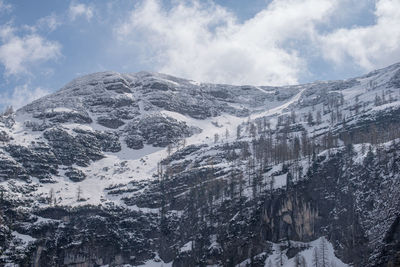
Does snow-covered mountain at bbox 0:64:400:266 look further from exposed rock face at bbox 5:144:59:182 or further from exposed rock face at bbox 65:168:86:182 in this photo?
exposed rock face at bbox 65:168:86:182

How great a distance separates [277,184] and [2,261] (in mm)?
84834

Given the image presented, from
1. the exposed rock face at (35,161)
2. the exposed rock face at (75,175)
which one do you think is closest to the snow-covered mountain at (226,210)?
the exposed rock face at (35,161)

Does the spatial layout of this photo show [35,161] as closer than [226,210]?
No

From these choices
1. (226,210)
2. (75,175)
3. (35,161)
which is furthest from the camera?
(75,175)

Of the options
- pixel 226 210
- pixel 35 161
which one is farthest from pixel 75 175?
pixel 226 210

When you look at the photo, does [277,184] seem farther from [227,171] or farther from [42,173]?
[42,173]

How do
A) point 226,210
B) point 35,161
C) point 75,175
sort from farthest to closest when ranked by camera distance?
point 75,175
point 35,161
point 226,210

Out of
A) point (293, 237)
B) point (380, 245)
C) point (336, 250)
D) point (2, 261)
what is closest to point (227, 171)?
point (293, 237)

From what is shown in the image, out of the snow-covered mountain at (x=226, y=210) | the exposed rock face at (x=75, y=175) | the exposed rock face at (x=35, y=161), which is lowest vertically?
the snow-covered mountain at (x=226, y=210)

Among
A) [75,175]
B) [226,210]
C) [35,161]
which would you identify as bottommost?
[226,210]

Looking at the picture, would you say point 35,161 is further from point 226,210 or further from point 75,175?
point 226,210

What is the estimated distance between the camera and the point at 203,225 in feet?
501

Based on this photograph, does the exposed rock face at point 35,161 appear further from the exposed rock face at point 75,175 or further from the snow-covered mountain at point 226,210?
the exposed rock face at point 75,175

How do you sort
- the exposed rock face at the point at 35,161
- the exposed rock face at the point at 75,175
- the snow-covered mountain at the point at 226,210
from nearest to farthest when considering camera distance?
the snow-covered mountain at the point at 226,210, the exposed rock face at the point at 35,161, the exposed rock face at the point at 75,175
